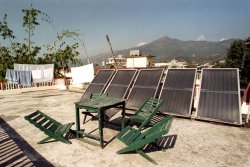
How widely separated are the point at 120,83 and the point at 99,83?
1392 millimetres

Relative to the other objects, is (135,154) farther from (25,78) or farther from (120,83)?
(25,78)

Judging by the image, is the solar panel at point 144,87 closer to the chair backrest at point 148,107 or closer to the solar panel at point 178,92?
the solar panel at point 178,92

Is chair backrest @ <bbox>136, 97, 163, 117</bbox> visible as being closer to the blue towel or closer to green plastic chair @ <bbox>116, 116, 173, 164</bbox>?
green plastic chair @ <bbox>116, 116, 173, 164</bbox>

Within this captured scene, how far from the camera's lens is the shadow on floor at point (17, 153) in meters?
5.28

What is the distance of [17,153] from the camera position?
19.2 feet

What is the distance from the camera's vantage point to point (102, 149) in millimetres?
6062

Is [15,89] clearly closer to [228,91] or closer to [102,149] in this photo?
[102,149]

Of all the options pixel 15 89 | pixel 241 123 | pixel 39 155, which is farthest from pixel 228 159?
pixel 15 89

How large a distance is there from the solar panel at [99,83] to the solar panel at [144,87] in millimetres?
1806

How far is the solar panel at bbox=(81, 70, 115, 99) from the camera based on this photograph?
11363mm

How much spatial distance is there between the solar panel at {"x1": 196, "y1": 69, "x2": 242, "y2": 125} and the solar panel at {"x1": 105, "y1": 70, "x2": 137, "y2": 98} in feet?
11.3

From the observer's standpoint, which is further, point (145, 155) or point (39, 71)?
point (39, 71)

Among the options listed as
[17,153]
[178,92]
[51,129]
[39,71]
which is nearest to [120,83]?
[178,92]

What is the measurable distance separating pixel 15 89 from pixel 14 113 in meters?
8.88
